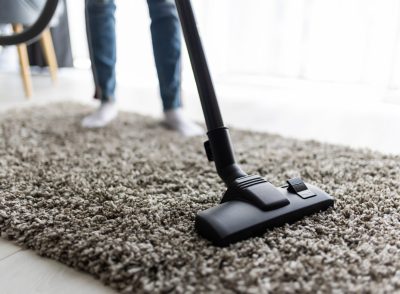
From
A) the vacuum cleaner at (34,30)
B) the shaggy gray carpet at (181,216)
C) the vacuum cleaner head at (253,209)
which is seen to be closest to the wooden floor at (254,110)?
the shaggy gray carpet at (181,216)

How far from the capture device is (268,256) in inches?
25.9

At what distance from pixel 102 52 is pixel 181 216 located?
3.07 feet

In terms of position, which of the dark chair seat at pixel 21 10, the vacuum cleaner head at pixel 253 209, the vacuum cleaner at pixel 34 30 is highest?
the dark chair seat at pixel 21 10

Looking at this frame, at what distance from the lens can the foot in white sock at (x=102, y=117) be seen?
4.97 ft

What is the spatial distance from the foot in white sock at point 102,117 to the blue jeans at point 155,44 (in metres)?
0.06

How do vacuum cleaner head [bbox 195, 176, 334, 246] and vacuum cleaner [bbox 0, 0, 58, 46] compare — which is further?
vacuum cleaner [bbox 0, 0, 58, 46]

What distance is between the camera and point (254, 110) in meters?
1.87

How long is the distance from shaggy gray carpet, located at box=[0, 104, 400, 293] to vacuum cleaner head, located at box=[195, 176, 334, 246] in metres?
0.02

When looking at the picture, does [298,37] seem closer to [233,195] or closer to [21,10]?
[21,10]

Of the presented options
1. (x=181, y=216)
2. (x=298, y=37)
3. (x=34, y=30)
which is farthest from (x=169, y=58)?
(x=298, y=37)

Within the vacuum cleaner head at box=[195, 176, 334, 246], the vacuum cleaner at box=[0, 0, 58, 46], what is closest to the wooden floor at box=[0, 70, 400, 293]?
the vacuum cleaner head at box=[195, 176, 334, 246]

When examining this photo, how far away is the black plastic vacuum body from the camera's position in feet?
2.29

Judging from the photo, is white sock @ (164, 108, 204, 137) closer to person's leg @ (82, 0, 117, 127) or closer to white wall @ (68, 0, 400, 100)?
person's leg @ (82, 0, 117, 127)

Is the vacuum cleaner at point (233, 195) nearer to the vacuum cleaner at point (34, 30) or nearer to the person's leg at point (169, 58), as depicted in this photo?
the vacuum cleaner at point (34, 30)
